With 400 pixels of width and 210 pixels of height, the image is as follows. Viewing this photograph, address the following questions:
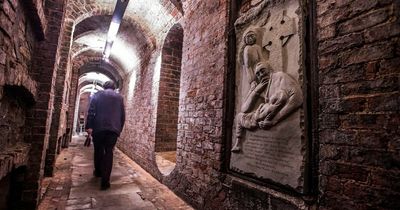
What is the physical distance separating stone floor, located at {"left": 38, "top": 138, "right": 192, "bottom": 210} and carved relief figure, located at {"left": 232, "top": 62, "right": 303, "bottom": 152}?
1374mm

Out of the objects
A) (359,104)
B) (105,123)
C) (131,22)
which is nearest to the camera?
(359,104)

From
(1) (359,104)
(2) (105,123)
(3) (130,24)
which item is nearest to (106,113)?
(2) (105,123)

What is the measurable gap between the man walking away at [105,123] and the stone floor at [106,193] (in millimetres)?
262

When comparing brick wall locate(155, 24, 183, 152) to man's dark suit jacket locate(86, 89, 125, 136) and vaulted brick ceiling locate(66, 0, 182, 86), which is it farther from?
man's dark suit jacket locate(86, 89, 125, 136)

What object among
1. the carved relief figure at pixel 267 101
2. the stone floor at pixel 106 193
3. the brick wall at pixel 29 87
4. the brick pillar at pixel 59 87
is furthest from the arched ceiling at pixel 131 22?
the stone floor at pixel 106 193

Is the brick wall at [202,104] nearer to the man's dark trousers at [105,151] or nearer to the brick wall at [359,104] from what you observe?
the man's dark trousers at [105,151]

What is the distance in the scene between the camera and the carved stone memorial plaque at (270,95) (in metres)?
1.70

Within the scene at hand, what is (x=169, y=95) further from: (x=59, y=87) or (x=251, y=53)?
(x=251, y=53)

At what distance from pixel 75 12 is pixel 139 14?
123 cm

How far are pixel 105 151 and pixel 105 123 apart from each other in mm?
437

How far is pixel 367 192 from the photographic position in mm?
1225

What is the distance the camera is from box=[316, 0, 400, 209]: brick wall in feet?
3.83

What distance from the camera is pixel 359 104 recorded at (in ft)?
4.27

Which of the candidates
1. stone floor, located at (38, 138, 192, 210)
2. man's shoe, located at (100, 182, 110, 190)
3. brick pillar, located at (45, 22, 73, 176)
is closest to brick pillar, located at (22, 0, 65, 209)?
stone floor, located at (38, 138, 192, 210)
